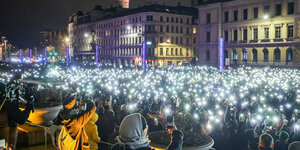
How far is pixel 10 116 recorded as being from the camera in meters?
5.53

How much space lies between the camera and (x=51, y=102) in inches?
328

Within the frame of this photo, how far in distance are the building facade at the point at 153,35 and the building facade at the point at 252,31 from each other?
56.2 feet

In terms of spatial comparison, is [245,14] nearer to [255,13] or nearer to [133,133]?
[255,13]

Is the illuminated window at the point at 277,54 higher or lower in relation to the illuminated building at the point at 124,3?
lower

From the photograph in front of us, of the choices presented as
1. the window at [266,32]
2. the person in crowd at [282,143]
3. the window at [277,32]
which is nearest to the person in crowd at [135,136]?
the person in crowd at [282,143]

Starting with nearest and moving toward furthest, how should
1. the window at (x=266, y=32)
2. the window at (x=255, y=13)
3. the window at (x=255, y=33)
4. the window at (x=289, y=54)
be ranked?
the window at (x=289, y=54) → the window at (x=266, y=32) → the window at (x=255, y=13) → the window at (x=255, y=33)

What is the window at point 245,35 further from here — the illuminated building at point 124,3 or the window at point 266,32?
the illuminated building at point 124,3

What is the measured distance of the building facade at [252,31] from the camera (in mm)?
50812

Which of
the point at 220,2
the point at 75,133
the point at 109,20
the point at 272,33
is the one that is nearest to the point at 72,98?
the point at 75,133

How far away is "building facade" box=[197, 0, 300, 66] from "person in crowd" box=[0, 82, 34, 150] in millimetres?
48921

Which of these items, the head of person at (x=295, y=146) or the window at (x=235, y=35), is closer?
the head of person at (x=295, y=146)

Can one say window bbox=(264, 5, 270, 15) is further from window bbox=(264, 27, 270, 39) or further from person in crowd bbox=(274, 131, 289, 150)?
person in crowd bbox=(274, 131, 289, 150)

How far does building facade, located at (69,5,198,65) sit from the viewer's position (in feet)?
260

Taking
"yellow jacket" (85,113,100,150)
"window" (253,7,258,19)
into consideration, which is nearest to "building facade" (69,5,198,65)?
"window" (253,7,258,19)
